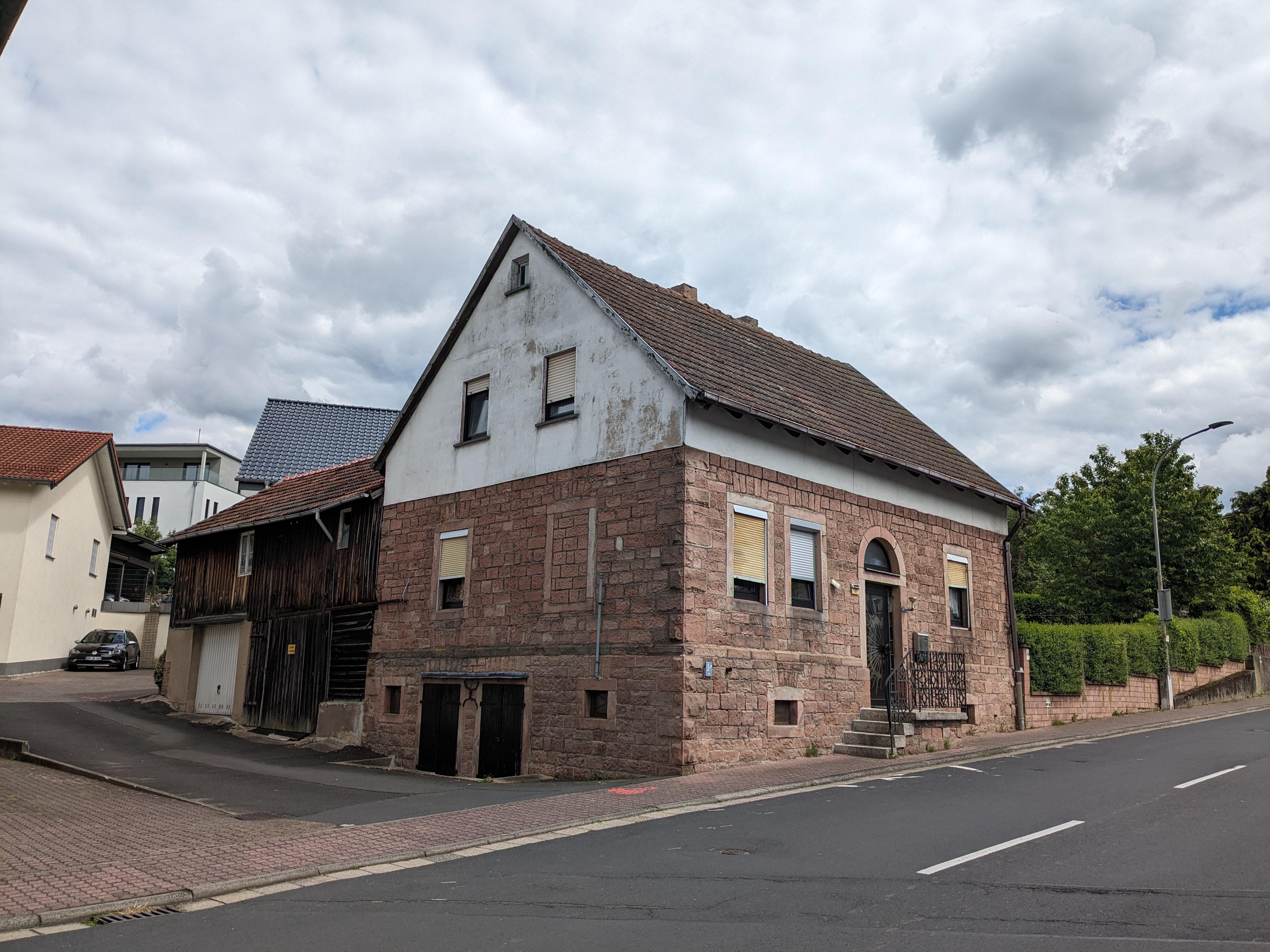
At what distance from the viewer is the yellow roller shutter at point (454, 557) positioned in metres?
18.1

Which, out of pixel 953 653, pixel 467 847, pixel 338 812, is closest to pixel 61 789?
pixel 338 812

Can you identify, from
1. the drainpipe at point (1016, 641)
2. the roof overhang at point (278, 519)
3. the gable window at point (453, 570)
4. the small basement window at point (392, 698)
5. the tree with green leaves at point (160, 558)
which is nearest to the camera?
the gable window at point (453, 570)

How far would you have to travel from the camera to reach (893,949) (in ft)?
18.0

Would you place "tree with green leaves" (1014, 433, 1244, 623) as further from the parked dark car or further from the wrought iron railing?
the parked dark car

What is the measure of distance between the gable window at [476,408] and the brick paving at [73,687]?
1397 centimetres

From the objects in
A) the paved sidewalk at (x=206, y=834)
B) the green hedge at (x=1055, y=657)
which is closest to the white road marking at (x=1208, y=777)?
the paved sidewalk at (x=206, y=834)

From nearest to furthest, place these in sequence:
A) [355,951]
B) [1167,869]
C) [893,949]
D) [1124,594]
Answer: [893,949] < [355,951] < [1167,869] < [1124,594]

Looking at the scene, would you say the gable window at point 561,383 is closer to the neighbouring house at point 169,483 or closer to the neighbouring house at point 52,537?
the neighbouring house at point 52,537

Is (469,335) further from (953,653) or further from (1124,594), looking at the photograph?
(1124,594)

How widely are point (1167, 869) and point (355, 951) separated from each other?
5728 mm

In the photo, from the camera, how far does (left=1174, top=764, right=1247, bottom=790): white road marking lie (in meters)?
11.6

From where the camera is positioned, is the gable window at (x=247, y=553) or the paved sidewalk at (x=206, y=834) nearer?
the paved sidewalk at (x=206, y=834)

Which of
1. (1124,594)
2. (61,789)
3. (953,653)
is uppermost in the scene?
(1124,594)

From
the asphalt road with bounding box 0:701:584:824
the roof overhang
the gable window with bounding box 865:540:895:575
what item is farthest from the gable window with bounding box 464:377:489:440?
the gable window with bounding box 865:540:895:575
